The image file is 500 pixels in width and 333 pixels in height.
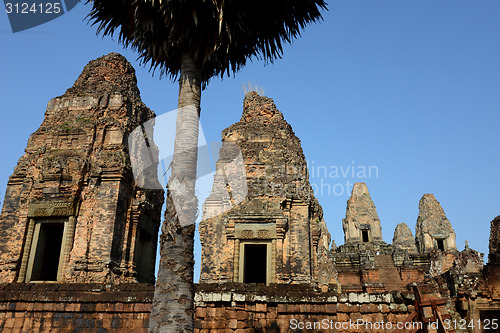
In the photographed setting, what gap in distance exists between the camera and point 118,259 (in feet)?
45.3

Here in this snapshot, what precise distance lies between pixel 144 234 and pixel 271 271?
5.25 meters

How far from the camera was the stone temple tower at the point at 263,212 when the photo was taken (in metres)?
13.6

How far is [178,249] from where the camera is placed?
249 inches

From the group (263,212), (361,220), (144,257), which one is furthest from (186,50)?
(361,220)

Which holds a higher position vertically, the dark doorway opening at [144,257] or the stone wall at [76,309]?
the dark doorway opening at [144,257]

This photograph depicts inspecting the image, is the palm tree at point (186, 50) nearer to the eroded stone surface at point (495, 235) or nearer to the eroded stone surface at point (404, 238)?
the eroded stone surface at point (495, 235)

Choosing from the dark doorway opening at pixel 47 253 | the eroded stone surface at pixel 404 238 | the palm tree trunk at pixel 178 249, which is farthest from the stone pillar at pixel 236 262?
the eroded stone surface at pixel 404 238

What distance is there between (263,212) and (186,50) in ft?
24.6

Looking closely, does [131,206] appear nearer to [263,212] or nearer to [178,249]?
[263,212]

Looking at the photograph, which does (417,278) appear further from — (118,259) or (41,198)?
(41,198)

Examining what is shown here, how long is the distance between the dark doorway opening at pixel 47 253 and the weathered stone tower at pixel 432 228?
29252 mm

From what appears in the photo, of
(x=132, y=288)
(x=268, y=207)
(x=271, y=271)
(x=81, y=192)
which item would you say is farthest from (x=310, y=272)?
(x=81, y=192)

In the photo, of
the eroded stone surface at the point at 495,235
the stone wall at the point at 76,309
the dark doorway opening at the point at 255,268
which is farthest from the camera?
the eroded stone surface at the point at 495,235

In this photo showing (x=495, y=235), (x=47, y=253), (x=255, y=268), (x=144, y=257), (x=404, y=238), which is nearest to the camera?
(x=47, y=253)
